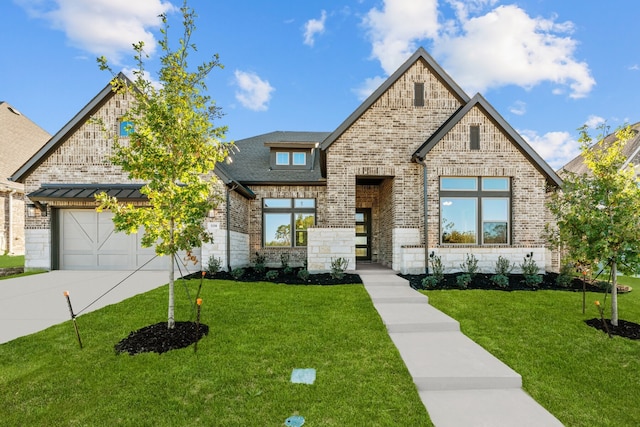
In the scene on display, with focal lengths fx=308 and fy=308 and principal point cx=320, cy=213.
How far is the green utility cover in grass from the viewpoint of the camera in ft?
12.0

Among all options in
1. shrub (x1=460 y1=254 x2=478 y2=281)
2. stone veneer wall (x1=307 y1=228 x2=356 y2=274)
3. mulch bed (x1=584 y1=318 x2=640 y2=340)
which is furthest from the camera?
stone veneer wall (x1=307 y1=228 x2=356 y2=274)

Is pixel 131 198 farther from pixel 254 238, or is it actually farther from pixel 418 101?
pixel 418 101

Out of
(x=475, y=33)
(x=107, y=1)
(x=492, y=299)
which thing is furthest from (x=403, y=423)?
(x=475, y=33)

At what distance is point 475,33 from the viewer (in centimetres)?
1195

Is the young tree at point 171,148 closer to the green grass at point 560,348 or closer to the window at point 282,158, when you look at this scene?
the green grass at point 560,348

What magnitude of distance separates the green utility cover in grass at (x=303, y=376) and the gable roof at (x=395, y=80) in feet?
26.4

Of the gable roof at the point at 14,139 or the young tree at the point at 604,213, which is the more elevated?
the gable roof at the point at 14,139

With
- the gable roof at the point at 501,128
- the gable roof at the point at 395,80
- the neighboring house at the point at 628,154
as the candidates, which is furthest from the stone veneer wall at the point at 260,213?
the neighboring house at the point at 628,154

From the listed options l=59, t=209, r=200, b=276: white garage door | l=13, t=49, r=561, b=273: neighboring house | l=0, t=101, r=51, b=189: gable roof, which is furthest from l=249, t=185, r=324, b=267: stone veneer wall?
l=0, t=101, r=51, b=189: gable roof

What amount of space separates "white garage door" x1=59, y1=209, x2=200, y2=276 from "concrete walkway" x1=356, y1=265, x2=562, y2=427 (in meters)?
10.1

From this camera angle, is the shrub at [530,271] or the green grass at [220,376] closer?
the green grass at [220,376]

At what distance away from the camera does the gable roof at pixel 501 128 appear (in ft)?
33.4

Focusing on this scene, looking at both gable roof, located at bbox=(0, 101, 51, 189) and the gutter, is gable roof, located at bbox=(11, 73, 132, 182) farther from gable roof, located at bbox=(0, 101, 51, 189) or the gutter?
gable roof, located at bbox=(0, 101, 51, 189)

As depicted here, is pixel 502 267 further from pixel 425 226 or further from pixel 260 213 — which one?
pixel 260 213
